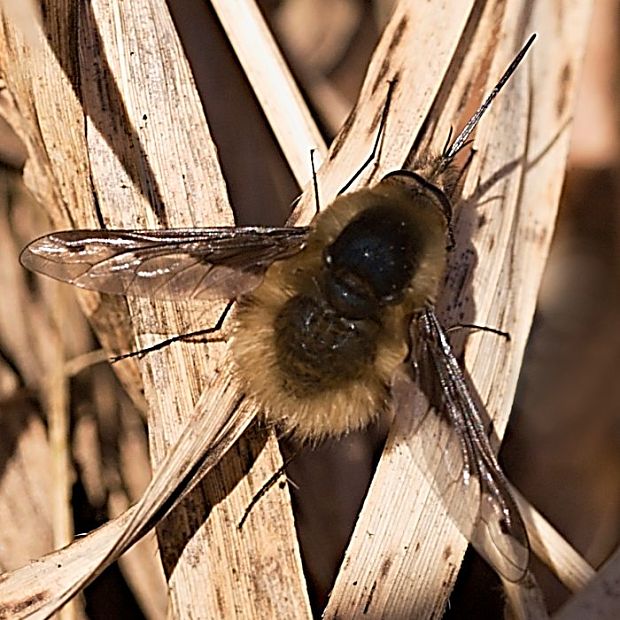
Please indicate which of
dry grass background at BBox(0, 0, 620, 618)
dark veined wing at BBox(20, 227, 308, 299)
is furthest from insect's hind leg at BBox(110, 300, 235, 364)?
dry grass background at BBox(0, 0, 620, 618)

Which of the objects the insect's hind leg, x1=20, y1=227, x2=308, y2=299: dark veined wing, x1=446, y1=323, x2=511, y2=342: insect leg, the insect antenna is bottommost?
x1=446, y1=323, x2=511, y2=342: insect leg

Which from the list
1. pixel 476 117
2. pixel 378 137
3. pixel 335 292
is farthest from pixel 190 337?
pixel 476 117

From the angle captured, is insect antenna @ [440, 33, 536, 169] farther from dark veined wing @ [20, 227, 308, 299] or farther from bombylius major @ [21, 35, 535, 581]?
dark veined wing @ [20, 227, 308, 299]

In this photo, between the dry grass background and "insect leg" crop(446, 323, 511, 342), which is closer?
"insect leg" crop(446, 323, 511, 342)

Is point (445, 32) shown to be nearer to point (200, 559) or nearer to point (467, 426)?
point (467, 426)

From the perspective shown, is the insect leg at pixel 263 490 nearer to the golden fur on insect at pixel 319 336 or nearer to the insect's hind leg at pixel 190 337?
the golden fur on insect at pixel 319 336

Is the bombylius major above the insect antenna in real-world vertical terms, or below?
below

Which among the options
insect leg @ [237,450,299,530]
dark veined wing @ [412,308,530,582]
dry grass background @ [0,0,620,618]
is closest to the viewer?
dark veined wing @ [412,308,530,582]

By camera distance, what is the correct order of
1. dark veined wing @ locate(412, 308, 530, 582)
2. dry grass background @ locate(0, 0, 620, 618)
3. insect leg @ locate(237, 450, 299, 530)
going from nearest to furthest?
dark veined wing @ locate(412, 308, 530, 582) → insect leg @ locate(237, 450, 299, 530) → dry grass background @ locate(0, 0, 620, 618)
